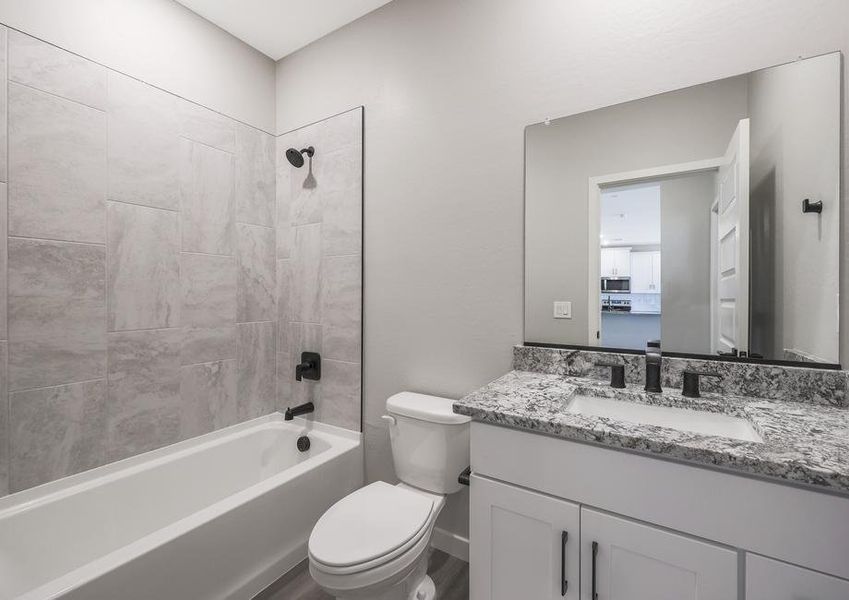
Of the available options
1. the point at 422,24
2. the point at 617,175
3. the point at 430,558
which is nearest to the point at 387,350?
the point at 430,558

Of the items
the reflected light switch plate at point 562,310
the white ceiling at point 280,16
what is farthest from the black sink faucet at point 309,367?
the white ceiling at point 280,16

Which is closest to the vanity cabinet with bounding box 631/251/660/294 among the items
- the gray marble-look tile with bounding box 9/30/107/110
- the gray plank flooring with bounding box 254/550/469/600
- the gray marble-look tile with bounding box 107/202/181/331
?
the gray plank flooring with bounding box 254/550/469/600

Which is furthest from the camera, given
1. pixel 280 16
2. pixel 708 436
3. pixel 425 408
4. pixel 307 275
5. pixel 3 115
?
pixel 307 275

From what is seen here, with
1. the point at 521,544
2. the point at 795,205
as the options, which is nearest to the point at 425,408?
the point at 521,544

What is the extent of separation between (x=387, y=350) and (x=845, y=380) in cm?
167

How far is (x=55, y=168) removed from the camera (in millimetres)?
1541

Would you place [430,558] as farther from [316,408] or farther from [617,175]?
[617,175]

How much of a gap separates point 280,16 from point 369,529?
8.03 feet

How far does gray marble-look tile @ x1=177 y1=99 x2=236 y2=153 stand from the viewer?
1.97 meters

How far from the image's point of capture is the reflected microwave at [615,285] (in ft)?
4.76

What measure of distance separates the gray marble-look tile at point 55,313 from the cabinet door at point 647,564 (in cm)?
198

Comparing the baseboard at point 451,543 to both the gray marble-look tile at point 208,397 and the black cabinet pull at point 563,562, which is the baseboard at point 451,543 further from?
the gray marble-look tile at point 208,397

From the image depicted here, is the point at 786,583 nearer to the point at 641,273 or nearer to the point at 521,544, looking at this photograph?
the point at 521,544

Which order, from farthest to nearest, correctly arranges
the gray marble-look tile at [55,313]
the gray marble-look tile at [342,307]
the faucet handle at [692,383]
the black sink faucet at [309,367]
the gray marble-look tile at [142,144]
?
1. the black sink faucet at [309,367]
2. the gray marble-look tile at [342,307]
3. the gray marble-look tile at [142,144]
4. the gray marble-look tile at [55,313]
5. the faucet handle at [692,383]
